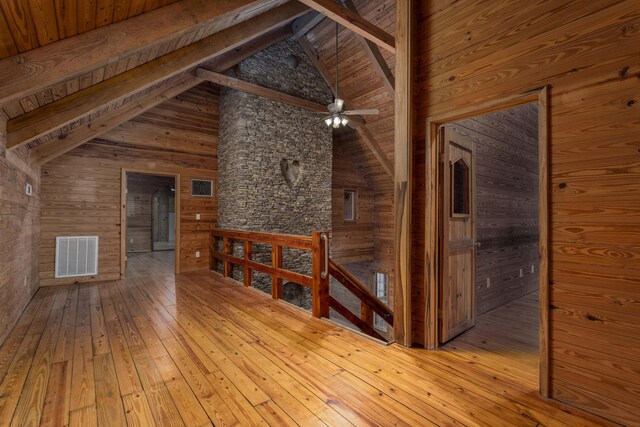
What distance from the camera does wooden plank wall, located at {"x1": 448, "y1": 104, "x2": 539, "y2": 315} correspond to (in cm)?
391

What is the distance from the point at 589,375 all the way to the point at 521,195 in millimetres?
3948

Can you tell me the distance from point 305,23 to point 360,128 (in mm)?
2518

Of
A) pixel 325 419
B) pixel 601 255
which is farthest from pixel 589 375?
pixel 325 419

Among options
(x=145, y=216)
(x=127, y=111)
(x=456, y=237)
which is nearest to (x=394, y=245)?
(x=456, y=237)

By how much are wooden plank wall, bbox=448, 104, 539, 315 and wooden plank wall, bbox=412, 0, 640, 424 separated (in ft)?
5.21

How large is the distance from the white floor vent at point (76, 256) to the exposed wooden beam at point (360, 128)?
5.91m

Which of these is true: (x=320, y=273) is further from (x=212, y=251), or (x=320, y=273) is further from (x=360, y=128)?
(x=360, y=128)

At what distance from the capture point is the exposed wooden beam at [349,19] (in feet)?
10.7

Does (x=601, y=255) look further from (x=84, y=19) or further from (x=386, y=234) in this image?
(x=386, y=234)

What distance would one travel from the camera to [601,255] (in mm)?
1622

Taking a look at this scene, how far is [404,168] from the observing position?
252 cm

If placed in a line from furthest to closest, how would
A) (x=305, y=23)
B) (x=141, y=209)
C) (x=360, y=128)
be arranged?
(x=141, y=209)
(x=360, y=128)
(x=305, y=23)

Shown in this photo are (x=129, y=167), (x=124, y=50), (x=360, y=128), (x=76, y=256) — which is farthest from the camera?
(x=360, y=128)

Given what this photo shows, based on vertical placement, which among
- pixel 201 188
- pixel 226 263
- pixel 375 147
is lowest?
pixel 226 263
